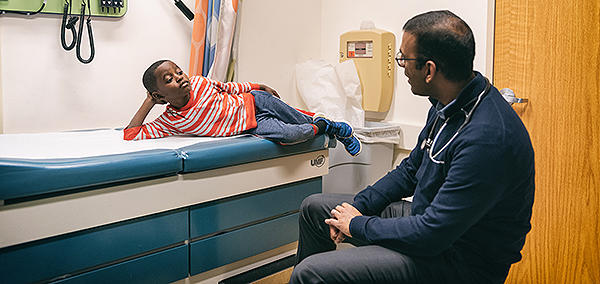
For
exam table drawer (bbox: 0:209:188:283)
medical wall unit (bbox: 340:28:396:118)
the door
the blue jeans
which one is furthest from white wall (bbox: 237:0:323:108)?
the door

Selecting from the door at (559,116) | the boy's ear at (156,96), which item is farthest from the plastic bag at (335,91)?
the boy's ear at (156,96)

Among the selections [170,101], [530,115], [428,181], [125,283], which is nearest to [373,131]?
[530,115]

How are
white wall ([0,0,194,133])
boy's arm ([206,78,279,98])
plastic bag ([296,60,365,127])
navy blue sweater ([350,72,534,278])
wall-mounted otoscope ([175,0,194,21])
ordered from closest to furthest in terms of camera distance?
navy blue sweater ([350,72,534,278]) → white wall ([0,0,194,133]) → boy's arm ([206,78,279,98]) → wall-mounted otoscope ([175,0,194,21]) → plastic bag ([296,60,365,127])

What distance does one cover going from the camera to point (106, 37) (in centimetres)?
245

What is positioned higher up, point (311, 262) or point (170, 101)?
point (170, 101)

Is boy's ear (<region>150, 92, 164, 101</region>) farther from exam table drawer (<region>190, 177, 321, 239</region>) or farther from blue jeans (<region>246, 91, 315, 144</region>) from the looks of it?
exam table drawer (<region>190, 177, 321, 239</region>)

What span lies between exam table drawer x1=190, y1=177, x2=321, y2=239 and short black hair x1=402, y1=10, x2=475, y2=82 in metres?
1.05

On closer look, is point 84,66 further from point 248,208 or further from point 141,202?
point 248,208

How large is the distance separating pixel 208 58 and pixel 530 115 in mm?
1658

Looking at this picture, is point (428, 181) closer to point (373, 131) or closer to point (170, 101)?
point (170, 101)

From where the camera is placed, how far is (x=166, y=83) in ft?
6.98

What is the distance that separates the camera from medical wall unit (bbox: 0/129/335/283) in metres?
1.55

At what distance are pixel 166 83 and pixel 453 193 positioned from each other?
1.35 meters

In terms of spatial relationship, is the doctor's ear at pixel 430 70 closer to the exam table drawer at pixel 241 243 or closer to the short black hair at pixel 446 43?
the short black hair at pixel 446 43
